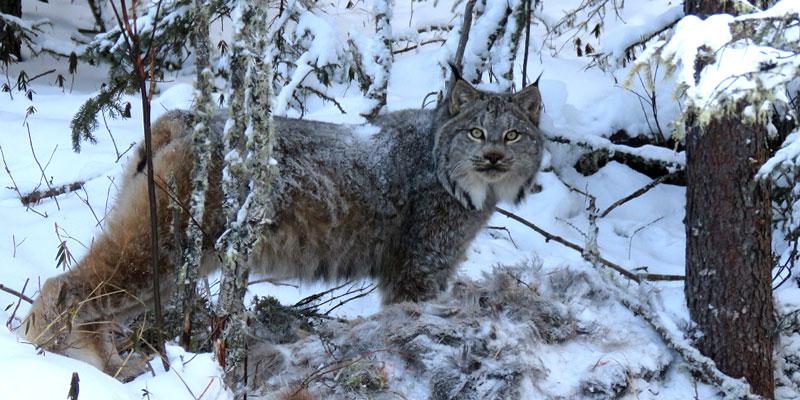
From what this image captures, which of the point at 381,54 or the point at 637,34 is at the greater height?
the point at 637,34

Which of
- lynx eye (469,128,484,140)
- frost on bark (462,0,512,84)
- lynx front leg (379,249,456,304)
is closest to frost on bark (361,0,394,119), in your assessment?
frost on bark (462,0,512,84)

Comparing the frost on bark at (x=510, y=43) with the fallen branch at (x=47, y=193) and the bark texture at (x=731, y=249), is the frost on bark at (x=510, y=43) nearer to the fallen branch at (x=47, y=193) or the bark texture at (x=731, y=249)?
the bark texture at (x=731, y=249)

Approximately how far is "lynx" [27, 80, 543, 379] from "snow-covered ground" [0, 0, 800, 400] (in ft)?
1.38

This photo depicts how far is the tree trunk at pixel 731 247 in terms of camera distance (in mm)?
4035

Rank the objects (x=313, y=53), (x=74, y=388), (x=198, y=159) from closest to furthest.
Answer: (x=74, y=388) → (x=198, y=159) → (x=313, y=53)

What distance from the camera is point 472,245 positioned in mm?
6254

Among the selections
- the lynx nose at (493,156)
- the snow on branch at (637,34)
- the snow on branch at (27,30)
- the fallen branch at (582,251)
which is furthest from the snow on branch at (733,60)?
the snow on branch at (27,30)

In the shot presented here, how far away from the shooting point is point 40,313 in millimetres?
4070

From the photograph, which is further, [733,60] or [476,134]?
[476,134]

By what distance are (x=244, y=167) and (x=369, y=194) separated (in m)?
1.45

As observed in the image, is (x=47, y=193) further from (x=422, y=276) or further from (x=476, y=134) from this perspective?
(x=476, y=134)

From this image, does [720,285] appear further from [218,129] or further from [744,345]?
[218,129]

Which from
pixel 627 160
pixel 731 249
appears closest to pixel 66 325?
pixel 731 249

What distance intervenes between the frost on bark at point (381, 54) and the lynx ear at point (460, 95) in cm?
129
